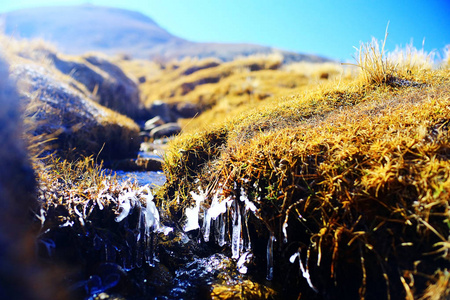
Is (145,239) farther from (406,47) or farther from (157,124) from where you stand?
(157,124)

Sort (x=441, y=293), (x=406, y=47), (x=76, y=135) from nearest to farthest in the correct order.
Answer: (x=441, y=293) < (x=76, y=135) < (x=406, y=47)

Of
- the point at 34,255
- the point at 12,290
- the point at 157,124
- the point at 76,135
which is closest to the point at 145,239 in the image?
the point at 34,255

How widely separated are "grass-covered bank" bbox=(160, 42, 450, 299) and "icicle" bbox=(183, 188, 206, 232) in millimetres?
46

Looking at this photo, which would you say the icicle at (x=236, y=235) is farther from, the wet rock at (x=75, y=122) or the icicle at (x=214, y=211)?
the wet rock at (x=75, y=122)

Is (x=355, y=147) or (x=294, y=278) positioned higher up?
(x=355, y=147)

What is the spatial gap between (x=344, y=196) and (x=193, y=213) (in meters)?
1.60

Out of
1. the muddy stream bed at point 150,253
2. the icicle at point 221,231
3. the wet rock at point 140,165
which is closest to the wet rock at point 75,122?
the wet rock at point 140,165

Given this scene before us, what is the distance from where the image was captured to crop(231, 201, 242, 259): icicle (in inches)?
114

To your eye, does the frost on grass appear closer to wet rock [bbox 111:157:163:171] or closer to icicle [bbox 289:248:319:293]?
icicle [bbox 289:248:319:293]

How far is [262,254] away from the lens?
2871 millimetres

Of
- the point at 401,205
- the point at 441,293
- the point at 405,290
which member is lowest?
the point at 405,290

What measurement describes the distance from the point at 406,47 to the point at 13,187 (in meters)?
6.95


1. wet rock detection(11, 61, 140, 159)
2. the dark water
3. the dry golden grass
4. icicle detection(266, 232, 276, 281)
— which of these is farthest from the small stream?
the dry golden grass

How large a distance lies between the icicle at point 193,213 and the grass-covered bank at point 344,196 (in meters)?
0.05
